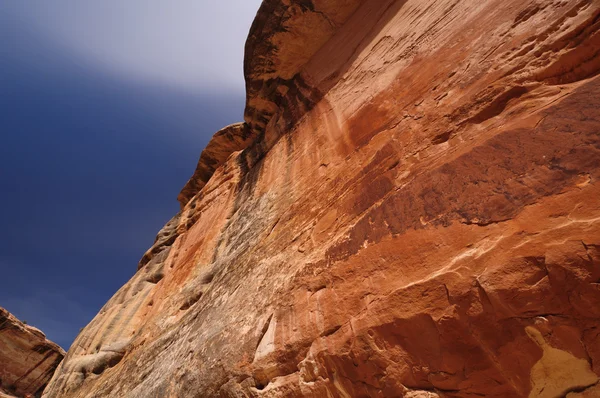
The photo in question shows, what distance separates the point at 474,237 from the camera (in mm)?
3051

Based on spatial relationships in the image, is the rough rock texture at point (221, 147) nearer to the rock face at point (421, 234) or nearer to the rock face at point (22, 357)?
the rock face at point (421, 234)

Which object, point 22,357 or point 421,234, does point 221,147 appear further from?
point 22,357

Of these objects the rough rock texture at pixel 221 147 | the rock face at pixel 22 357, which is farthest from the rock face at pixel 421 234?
the rock face at pixel 22 357

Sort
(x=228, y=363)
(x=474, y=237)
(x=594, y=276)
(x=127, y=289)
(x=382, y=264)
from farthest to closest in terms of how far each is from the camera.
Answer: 1. (x=127, y=289)
2. (x=228, y=363)
3. (x=382, y=264)
4. (x=474, y=237)
5. (x=594, y=276)

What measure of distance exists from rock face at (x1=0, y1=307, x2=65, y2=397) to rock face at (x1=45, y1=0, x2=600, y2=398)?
21.0 meters

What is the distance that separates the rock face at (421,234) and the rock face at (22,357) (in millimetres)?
20974

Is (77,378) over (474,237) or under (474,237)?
over

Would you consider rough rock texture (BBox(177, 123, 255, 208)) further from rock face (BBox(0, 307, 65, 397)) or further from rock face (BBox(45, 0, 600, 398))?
rock face (BBox(0, 307, 65, 397))

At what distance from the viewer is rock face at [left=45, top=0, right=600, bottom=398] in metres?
2.56

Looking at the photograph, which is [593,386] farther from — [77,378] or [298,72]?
[77,378]

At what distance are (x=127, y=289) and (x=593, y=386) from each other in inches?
542

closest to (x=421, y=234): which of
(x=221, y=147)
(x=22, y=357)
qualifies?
(x=221, y=147)

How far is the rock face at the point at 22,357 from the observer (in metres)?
22.8

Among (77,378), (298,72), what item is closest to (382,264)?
(298,72)
